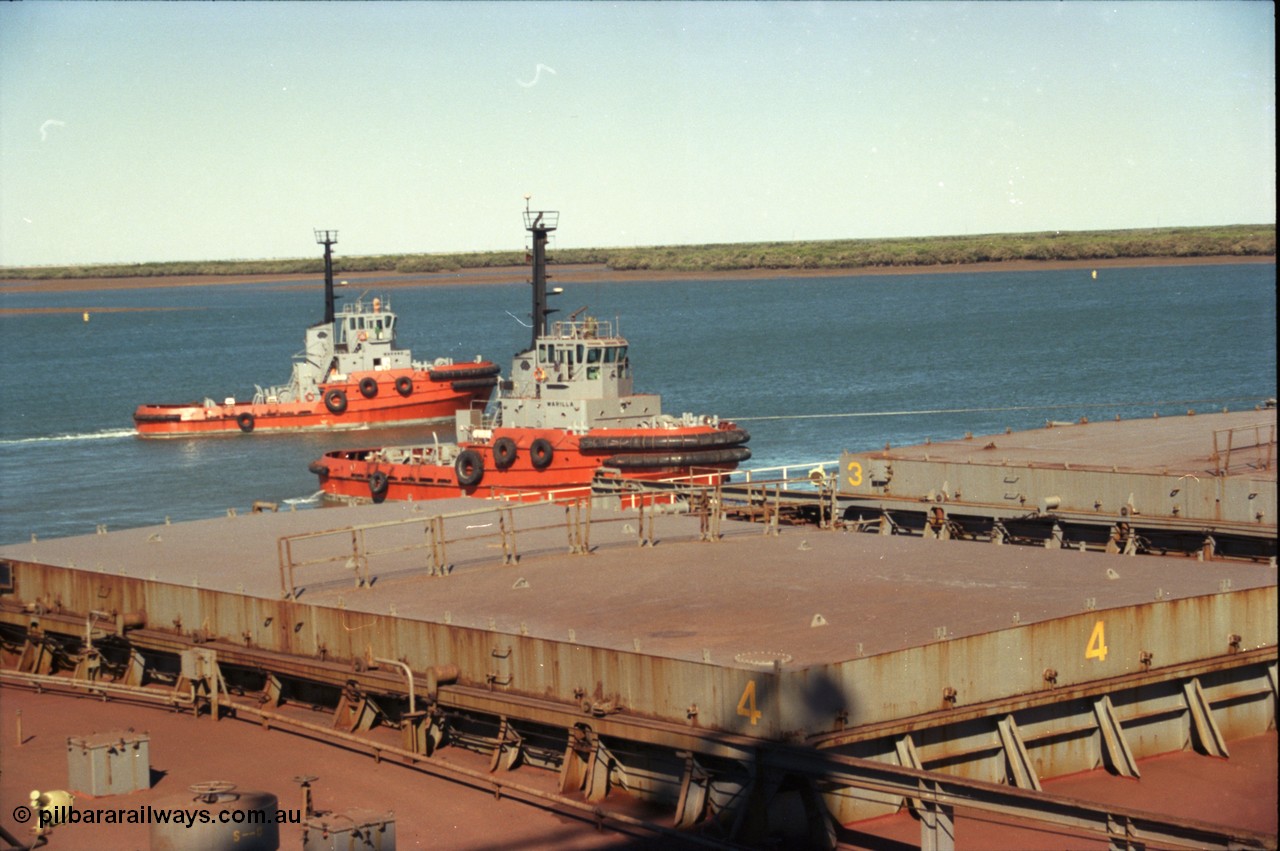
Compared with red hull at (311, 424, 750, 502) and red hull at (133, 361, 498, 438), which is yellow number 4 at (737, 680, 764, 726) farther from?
red hull at (133, 361, 498, 438)

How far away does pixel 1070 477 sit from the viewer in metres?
23.3

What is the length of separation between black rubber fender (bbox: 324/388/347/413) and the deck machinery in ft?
131

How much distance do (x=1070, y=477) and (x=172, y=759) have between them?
1315 centimetres

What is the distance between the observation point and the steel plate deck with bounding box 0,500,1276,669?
14656 millimetres

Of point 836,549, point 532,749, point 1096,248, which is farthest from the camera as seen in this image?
point 1096,248

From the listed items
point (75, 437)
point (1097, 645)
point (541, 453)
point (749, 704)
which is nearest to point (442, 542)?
point (749, 704)

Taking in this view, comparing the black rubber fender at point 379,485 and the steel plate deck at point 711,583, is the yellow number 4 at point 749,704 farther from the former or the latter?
the black rubber fender at point 379,485

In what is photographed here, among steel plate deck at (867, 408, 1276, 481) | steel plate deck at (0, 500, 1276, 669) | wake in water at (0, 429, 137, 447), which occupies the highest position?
steel plate deck at (867, 408, 1276, 481)

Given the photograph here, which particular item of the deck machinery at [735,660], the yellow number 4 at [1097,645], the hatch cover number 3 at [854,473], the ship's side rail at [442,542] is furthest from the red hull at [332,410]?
the yellow number 4 at [1097,645]

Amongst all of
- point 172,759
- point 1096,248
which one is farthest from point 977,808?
point 1096,248

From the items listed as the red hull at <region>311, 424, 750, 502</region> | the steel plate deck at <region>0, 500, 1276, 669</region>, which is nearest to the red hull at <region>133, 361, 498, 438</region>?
the red hull at <region>311, 424, 750, 502</region>

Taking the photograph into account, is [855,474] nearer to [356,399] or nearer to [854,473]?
[854,473]

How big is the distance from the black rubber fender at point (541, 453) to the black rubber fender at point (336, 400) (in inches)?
903

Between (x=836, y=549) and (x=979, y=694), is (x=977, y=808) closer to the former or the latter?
(x=979, y=694)
